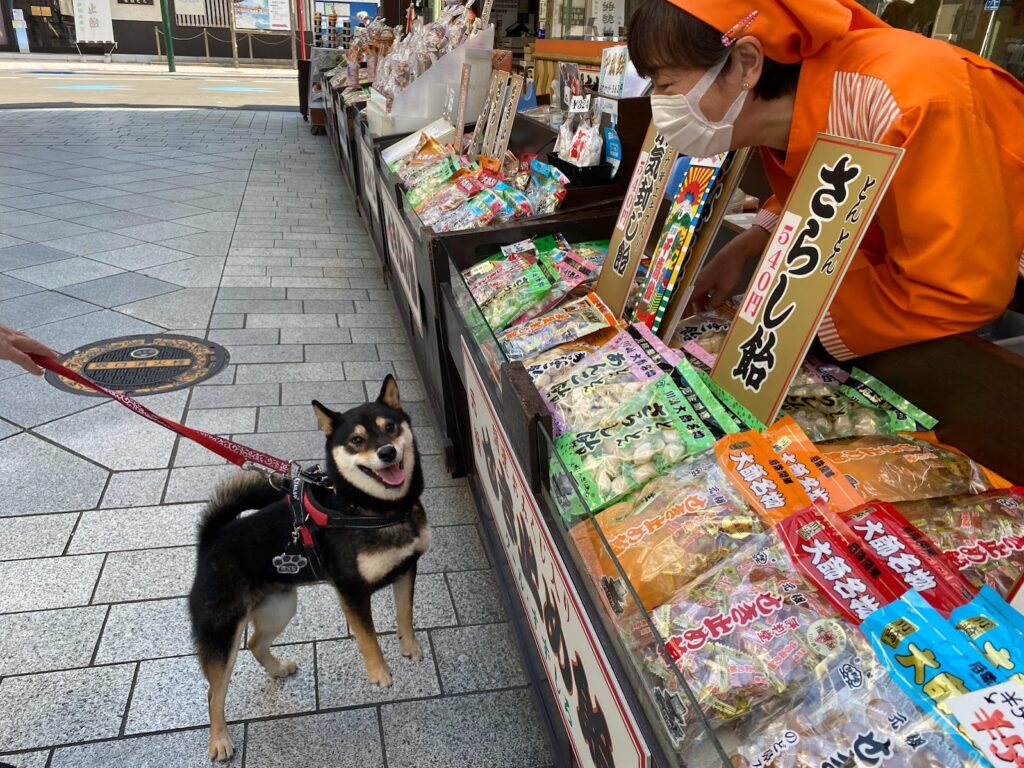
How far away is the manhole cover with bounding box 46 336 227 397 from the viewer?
14.5 feet

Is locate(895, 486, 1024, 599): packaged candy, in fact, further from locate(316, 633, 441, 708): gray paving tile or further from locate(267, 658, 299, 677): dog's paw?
locate(267, 658, 299, 677): dog's paw

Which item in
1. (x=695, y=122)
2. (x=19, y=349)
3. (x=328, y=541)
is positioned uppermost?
(x=695, y=122)

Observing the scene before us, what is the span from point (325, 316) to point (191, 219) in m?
3.60

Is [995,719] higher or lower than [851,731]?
higher

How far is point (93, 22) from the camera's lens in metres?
27.3

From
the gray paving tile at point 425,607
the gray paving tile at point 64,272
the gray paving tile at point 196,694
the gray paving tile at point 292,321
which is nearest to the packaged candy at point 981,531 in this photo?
the gray paving tile at point 425,607

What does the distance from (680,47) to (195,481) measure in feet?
10.1

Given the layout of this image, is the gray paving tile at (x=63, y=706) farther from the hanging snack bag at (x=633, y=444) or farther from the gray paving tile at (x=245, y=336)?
the gray paving tile at (x=245, y=336)

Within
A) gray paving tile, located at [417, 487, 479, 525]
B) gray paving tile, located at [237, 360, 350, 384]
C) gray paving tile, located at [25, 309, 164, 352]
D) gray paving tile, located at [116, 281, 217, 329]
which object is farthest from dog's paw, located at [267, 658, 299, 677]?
gray paving tile, located at [116, 281, 217, 329]

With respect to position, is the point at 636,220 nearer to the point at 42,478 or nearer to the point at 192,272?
the point at 42,478

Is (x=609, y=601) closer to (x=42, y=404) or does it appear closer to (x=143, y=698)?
(x=143, y=698)

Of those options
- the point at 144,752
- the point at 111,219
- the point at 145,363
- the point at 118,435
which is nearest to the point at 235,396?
the point at 118,435

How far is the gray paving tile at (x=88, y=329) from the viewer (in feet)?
16.2

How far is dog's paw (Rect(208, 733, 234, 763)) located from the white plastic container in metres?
4.22
